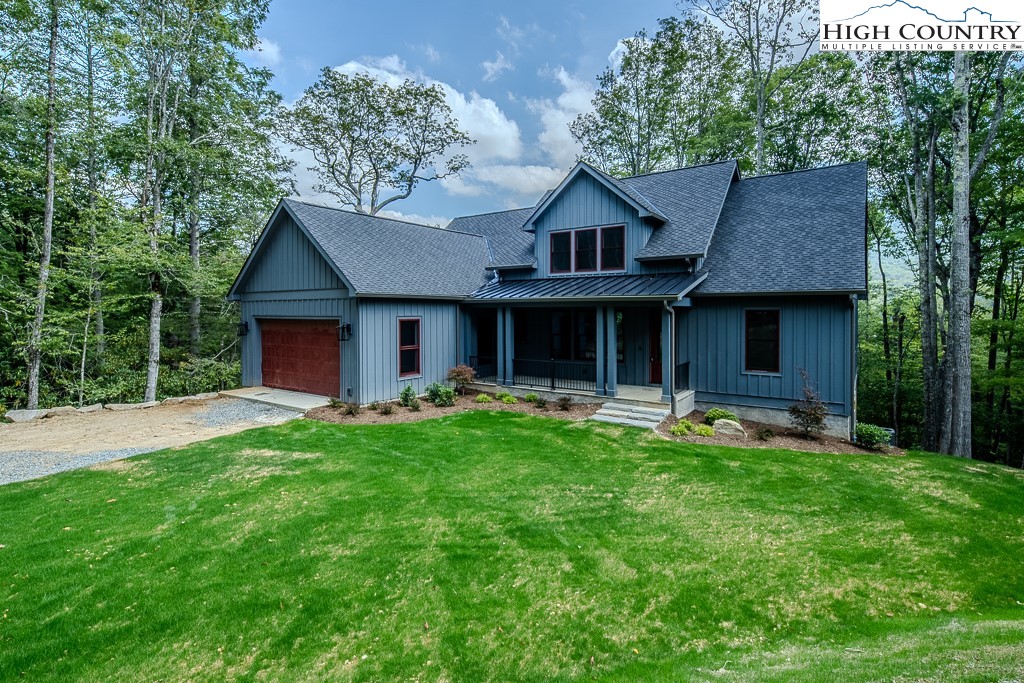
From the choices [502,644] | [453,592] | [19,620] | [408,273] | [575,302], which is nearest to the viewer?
[502,644]

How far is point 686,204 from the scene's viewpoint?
1374 centimetres

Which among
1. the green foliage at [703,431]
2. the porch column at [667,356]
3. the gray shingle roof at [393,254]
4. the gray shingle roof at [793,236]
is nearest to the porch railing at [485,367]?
the gray shingle roof at [393,254]

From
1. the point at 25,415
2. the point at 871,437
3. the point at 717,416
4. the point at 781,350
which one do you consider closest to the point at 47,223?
the point at 25,415

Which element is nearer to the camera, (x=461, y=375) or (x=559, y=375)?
(x=461, y=375)

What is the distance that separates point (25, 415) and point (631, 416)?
46.8 feet

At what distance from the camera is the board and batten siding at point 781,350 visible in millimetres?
10344

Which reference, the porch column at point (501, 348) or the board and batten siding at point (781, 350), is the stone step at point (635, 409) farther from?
the porch column at point (501, 348)

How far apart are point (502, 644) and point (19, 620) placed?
3944 mm

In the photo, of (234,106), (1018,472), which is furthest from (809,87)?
(234,106)

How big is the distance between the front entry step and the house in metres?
0.53

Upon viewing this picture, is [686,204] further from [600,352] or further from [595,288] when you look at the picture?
[600,352]

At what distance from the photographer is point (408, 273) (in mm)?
13680

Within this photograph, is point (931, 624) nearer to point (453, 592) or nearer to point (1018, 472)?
point (453, 592)

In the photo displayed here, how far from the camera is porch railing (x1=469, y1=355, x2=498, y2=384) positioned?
1483 cm
